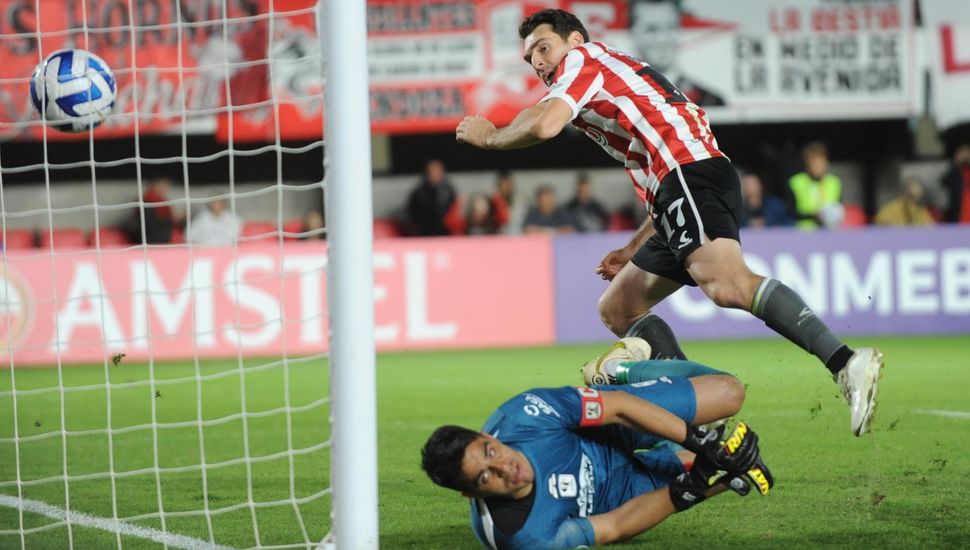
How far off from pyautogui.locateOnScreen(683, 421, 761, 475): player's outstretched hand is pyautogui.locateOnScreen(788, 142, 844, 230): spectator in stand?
9320mm

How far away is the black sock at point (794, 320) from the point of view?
16.0ft

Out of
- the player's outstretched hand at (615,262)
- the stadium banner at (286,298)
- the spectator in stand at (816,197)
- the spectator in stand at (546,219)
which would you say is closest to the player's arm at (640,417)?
the player's outstretched hand at (615,262)

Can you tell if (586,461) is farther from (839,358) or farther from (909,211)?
(909,211)

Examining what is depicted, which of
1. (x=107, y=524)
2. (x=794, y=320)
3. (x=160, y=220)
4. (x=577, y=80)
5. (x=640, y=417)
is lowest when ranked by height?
(x=107, y=524)

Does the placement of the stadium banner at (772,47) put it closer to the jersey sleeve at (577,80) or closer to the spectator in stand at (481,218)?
the spectator in stand at (481,218)

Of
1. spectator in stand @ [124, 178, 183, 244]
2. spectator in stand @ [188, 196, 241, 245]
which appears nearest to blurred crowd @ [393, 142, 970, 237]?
spectator in stand @ [188, 196, 241, 245]

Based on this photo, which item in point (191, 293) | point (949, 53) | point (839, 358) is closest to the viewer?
point (839, 358)

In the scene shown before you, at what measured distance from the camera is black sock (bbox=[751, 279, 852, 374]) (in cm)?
488

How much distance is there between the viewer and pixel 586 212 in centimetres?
1469

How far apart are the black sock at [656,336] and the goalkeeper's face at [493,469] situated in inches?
66.1

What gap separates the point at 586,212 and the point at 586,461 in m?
10.2

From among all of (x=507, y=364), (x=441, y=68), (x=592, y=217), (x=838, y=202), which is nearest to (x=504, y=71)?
(x=441, y=68)

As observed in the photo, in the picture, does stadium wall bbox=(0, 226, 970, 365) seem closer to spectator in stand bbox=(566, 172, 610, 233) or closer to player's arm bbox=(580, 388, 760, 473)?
spectator in stand bbox=(566, 172, 610, 233)

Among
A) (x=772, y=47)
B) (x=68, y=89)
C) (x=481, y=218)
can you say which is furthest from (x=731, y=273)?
(x=772, y=47)
